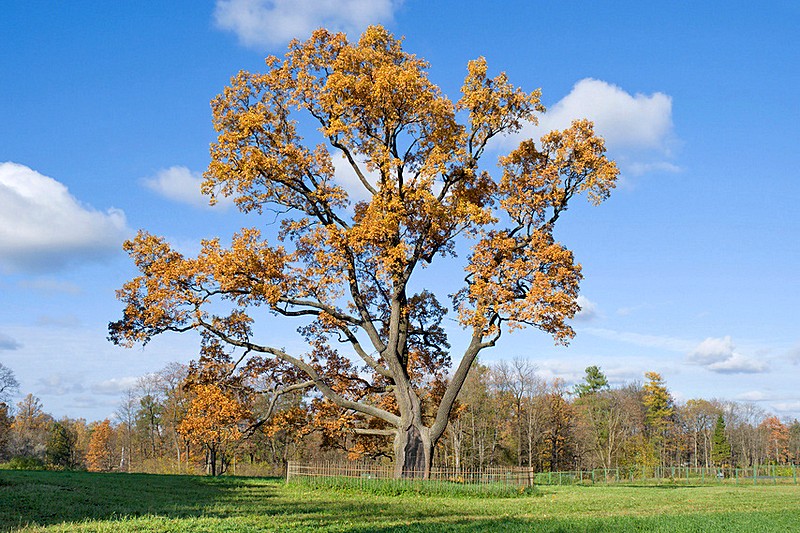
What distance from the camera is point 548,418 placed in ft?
200

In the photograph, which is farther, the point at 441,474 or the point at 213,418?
the point at 213,418

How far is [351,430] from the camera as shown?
2731 centimetres

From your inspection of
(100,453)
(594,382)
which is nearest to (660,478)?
(594,382)

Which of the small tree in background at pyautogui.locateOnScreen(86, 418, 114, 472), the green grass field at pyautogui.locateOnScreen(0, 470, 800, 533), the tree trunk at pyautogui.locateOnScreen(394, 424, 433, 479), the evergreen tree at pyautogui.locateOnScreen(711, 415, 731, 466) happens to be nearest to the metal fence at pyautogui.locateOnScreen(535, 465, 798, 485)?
the evergreen tree at pyautogui.locateOnScreen(711, 415, 731, 466)

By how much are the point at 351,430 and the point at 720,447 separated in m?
73.9

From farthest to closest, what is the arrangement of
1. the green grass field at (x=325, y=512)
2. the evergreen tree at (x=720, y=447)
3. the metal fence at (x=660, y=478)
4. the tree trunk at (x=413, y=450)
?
the evergreen tree at (x=720, y=447), the metal fence at (x=660, y=478), the tree trunk at (x=413, y=450), the green grass field at (x=325, y=512)

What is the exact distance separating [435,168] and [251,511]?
14424mm

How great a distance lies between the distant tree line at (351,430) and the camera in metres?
26.6

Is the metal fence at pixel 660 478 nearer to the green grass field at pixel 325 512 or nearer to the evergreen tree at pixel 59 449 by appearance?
the green grass field at pixel 325 512

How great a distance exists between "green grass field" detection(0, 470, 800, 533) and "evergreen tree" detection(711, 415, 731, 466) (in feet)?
237

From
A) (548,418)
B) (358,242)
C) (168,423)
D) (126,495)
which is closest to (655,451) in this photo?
(548,418)

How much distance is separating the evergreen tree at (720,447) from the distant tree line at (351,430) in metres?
0.13

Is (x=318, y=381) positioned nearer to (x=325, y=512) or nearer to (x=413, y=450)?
(x=413, y=450)

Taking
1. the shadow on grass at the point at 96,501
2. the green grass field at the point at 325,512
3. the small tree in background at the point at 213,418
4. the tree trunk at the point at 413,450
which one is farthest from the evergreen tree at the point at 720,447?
the shadow on grass at the point at 96,501
